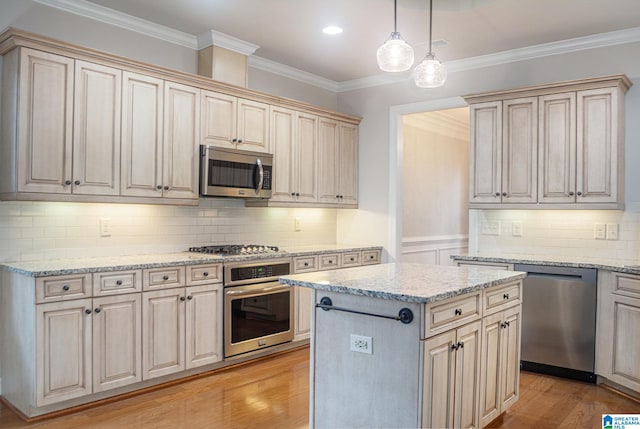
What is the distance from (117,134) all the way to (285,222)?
210 cm

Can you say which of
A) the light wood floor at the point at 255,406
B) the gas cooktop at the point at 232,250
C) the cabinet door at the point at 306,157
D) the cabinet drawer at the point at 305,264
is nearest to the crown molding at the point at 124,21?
the cabinet door at the point at 306,157

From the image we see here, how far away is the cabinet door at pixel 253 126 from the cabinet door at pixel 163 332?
4.76 ft

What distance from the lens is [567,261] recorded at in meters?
3.87

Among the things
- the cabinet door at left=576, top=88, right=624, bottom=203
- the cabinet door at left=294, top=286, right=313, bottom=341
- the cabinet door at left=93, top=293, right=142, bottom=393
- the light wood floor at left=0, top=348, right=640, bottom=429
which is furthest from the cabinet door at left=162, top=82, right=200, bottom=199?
the cabinet door at left=576, top=88, right=624, bottom=203

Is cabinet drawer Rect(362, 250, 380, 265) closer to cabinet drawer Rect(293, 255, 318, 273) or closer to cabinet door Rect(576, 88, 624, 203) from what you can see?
cabinet drawer Rect(293, 255, 318, 273)

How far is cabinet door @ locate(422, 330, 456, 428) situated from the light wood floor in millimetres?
827

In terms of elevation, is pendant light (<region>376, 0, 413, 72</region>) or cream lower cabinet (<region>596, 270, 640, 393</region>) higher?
pendant light (<region>376, 0, 413, 72</region>)

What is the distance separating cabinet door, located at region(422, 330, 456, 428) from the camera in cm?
220

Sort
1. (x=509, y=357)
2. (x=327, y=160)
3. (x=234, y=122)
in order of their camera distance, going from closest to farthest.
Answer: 1. (x=509, y=357)
2. (x=234, y=122)
3. (x=327, y=160)

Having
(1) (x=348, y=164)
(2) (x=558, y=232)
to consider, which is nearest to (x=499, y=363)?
(2) (x=558, y=232)

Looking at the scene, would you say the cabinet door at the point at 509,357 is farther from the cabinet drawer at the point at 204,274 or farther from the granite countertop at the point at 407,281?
the cabinet drawer at the point at 204,274

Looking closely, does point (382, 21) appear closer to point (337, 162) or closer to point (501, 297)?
point (337, 162)

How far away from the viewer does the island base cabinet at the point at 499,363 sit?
2688mm

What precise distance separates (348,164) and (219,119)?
5.81 ft
